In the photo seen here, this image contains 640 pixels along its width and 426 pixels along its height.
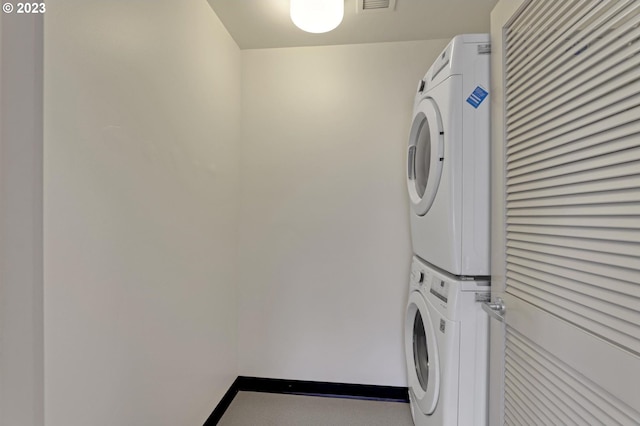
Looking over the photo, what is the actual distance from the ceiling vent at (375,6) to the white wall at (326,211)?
0.37 metres

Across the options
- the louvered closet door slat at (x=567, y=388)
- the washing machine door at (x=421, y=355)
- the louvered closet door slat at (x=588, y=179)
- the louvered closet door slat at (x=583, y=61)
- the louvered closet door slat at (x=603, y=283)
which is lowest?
the washing machine door at (x=421, y=355)

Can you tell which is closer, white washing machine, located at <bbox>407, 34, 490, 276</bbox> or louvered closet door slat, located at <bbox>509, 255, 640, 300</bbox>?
louvered closet door slat, located at <bbox>509, 255, 640, 300</bbox>

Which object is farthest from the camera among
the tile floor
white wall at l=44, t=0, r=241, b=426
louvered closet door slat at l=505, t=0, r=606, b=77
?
the tile floor

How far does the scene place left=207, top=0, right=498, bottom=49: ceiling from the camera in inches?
66.9

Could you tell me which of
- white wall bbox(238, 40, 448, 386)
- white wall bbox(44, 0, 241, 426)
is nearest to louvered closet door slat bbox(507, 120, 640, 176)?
white wall bbox(238, 40, 448, 386)

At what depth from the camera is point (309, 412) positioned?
1.93 meters

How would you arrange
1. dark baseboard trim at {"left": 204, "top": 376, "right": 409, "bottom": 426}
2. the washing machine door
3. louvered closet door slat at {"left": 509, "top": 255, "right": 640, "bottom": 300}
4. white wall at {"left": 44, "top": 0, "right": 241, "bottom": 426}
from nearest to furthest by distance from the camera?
louvered closet door slat at {"left": 509, "top": 255, "right": 640, "bottom": 300} → white wall at {"left": 44, "top": 0, "right": 241, "bottom": 426} → the washing machine door → dark baseboard trim at {"left": 204, "top": 376, "right": 409, "bottom": 426}

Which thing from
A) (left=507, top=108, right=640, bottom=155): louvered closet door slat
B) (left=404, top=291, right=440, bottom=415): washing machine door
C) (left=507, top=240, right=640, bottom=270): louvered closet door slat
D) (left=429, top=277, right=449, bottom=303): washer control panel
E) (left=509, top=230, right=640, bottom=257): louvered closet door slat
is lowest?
(left=404, top=291, right=440, bottom=415): washing machine door

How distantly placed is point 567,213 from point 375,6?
1.50 metres

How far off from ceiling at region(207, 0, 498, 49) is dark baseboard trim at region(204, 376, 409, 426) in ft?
7.57

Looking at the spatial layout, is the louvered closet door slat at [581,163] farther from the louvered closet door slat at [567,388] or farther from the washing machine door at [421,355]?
the washing machine door at [421,355]

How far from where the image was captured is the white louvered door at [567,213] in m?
0.62

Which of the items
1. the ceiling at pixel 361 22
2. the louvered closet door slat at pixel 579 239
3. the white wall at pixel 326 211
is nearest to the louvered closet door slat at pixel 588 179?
the louvered closet door slat at pixel 579 239
